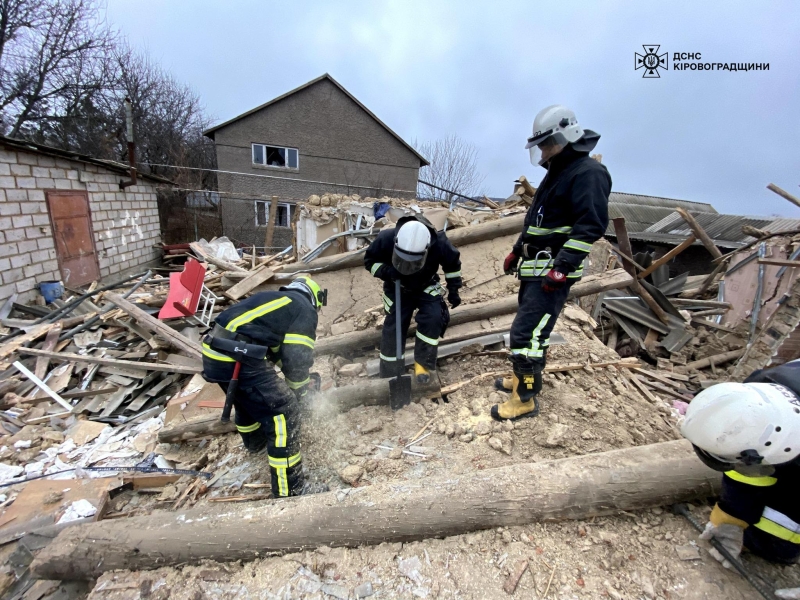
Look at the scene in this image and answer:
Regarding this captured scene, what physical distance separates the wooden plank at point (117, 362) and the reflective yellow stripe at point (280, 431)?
3438 mm

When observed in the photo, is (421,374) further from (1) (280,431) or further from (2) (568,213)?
(2) (568,213)

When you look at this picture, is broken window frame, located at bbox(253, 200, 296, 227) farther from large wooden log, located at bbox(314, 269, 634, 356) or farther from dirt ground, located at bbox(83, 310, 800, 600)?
dirt ground, located at bbox(83, 310, 800, 600)

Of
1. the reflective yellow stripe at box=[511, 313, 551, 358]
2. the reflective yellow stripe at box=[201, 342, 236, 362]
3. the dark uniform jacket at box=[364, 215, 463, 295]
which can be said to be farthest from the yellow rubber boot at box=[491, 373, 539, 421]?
the reflective yellow stripe at box=[201, 342, 236, 362]

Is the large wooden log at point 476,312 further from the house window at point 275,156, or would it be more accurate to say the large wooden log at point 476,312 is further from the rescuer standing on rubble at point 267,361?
the house window at point 275,156

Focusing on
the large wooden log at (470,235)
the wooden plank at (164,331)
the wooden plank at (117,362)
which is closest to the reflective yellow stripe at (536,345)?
the large wooden log at (470,235)

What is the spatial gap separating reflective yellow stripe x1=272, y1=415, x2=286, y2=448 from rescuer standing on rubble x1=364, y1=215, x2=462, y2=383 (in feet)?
4.35

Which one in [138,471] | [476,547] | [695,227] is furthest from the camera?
[695,227]

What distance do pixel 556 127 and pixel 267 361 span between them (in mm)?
2589

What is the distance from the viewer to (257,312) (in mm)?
2584

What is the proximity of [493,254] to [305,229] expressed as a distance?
4.06 meters

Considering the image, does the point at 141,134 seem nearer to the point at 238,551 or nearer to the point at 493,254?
the point at 493,254

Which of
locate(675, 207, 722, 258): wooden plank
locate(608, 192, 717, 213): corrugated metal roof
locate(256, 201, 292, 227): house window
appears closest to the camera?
locate(675, 207, 722, 258): wooden plank

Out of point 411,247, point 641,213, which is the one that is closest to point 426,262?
point 411,247

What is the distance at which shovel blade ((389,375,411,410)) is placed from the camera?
3318 mm
